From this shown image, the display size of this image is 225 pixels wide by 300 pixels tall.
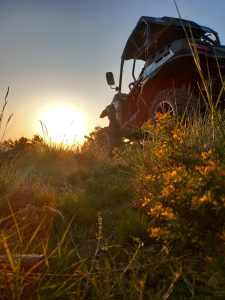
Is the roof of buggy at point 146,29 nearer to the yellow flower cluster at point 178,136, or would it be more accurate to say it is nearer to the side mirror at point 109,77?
the side mirror at point 109,77

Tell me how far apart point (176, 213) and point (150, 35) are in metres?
8.10

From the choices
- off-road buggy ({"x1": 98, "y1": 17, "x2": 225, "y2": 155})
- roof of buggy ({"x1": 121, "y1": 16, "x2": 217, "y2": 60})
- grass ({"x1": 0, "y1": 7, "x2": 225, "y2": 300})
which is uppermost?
roof of buggy ({"x1": 121, "y1": 16, "x2": 217, "y2": 60})

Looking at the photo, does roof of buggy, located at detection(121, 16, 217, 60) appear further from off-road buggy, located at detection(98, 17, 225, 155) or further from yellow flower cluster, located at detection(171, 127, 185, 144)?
yellow flower cluster, located at detection(171, 127, 185, 144)

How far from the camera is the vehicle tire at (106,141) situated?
36.9 feet

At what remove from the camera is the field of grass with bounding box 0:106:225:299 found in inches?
71.8

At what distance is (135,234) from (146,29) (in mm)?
7486

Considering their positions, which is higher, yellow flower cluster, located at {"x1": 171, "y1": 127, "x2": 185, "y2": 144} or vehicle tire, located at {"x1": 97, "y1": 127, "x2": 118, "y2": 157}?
vehicle tire, located at {"x1": 97, "y1": 127, "x2": 118, "y2": 157}

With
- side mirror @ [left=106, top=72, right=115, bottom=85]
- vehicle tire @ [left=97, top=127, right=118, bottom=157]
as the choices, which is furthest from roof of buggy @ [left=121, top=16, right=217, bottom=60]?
vehicle tire @ [left=97, top=127, right=118, bottom=157]

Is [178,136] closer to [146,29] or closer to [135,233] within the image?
[135,233]

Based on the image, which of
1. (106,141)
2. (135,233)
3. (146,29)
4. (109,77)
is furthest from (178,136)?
(106,141)

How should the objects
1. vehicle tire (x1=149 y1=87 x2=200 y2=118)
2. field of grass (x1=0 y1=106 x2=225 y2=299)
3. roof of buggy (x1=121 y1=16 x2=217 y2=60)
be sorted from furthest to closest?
roof of buggy (x1=121 y1=16 x2=217 y2=60), vehicle tire (x1=149 y1=87 x2=200 y2=118), field of grass (x1=0 y1=106 x2=225 y2=299)

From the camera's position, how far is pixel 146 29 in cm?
960

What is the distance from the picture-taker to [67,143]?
390 inches

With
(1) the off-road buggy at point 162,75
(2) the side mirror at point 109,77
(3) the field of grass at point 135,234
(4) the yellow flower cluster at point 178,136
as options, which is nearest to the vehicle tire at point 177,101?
(1) the off-road buggy at point 162,75
